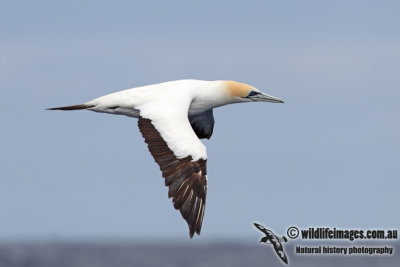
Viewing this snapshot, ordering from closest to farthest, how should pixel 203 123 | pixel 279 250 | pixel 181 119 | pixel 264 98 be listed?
pixel 181 119 → pixel 279 250 → pixel 264 98 → pixel 203 123

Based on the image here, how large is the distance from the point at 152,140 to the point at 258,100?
15.4 feet

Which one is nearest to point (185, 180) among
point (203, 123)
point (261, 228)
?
point (261, 228)

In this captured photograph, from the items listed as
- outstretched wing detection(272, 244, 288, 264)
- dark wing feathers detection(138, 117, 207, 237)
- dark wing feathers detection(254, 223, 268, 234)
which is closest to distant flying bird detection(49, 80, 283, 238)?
dark wing feathers detection(138, 117, 207, 237)

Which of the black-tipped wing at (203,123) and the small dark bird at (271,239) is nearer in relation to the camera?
the small dark bird at (271,239)

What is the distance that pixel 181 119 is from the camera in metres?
19.5

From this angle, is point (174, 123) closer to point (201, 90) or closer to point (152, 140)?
point (152, 140)

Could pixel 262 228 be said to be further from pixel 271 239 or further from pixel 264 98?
pixel 264 98

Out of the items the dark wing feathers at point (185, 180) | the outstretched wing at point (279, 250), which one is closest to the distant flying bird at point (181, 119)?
the dark wing feathers at point (185, 180)

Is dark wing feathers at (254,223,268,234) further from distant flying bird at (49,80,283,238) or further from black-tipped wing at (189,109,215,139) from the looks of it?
black-tipped wing at (189,109,215,139)

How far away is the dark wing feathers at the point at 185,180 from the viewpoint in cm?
1788

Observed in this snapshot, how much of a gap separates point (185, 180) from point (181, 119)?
1.79 m

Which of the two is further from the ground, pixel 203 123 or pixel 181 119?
pixel 181 119

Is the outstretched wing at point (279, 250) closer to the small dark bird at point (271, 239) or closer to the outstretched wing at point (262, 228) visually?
the small dark bird at point (271, 239)

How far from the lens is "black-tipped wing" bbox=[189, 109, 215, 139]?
2314cm
